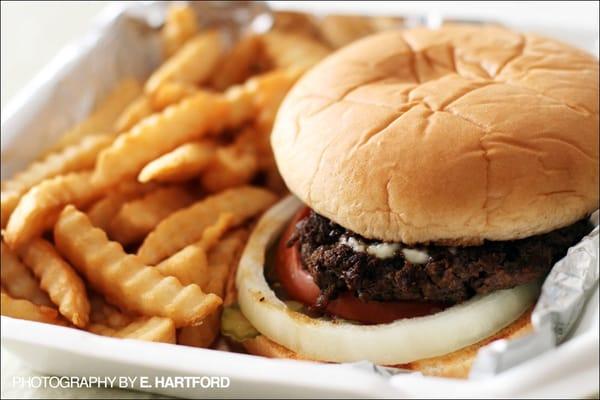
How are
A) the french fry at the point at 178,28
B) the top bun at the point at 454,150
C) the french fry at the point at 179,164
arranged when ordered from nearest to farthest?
1. the top bun at the point at 454,150
2. the french fry at the point at 179,164
3. the french fry at the point at 178,28

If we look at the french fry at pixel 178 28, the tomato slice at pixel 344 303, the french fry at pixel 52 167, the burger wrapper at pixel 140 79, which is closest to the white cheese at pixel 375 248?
the tomato slice at pixel 344 303

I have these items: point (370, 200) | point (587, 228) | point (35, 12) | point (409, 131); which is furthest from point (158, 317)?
point (35, 12)

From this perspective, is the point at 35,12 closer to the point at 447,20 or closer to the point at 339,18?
the point at 339,18

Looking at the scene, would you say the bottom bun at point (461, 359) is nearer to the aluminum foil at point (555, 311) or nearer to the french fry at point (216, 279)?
the aluminum foil at point (555, 311)

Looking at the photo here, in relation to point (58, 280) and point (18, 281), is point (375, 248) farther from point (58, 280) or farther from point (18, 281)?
point (18, 281)

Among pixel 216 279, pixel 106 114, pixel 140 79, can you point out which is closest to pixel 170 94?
pixel 106 114

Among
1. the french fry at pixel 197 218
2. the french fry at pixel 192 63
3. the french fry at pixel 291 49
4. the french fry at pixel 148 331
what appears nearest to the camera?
the french fry at pixel 148 331
